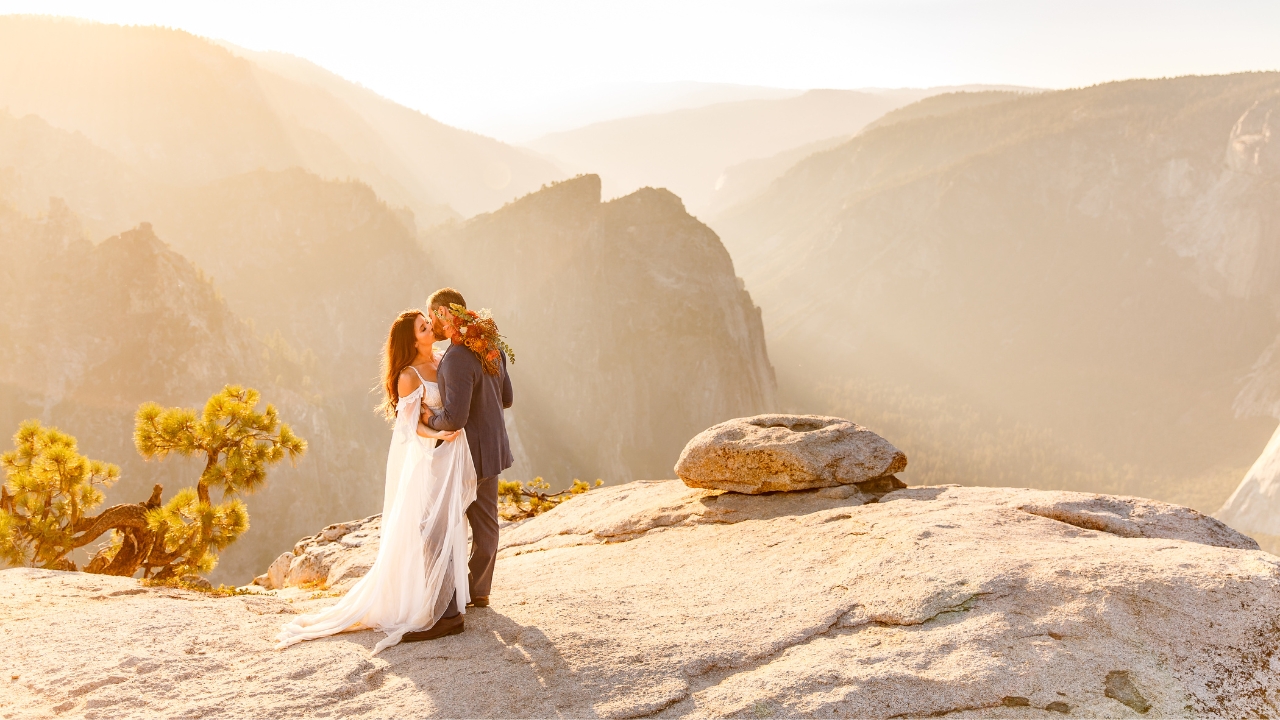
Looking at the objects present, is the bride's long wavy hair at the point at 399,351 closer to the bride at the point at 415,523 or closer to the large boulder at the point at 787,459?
the bride at the point at 415,523

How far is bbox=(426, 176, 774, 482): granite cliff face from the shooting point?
6450 centimetres

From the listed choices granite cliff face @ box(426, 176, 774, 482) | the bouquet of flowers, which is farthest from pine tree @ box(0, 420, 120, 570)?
granite cliff face @ box(426, 176, 774, 482)

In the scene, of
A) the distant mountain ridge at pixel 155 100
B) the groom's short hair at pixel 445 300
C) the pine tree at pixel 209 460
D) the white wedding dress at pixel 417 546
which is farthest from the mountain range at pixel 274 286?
the groom's short hair at pixel 445 300

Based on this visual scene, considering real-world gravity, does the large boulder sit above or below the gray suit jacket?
below

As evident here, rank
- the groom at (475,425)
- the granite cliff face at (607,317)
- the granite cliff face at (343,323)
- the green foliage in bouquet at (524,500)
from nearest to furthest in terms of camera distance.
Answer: the groom at (475,425) → the green foliage in bouquet at (524,500) → the granite cliff face at (343,323) → the granite cliff face at (607,317)

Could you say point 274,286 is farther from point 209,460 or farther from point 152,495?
point 152,495

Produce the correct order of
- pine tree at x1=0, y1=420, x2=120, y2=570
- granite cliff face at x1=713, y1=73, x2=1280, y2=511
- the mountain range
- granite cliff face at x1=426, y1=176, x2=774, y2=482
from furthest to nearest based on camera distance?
granite cliff face at x1=713, y1=73, x2=1280, y2=511, granite cliff face at x1=426, y1=176, x2=774, y2=482, the mountain range, pine tree at x1=0, y1=420, x2=120, y2=570

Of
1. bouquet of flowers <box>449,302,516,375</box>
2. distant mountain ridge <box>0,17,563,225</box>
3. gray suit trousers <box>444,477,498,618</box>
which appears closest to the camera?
bouquet of flowers <box>449,302,516,375</box>

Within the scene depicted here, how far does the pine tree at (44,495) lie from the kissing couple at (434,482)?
6.95 m

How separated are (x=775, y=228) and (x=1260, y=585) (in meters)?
179

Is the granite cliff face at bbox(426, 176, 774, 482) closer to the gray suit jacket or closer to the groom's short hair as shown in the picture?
the gray suit jacket

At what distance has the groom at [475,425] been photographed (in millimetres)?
6270

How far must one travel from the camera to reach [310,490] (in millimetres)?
44219

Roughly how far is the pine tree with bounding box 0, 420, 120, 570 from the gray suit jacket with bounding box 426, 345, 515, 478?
758 cm
